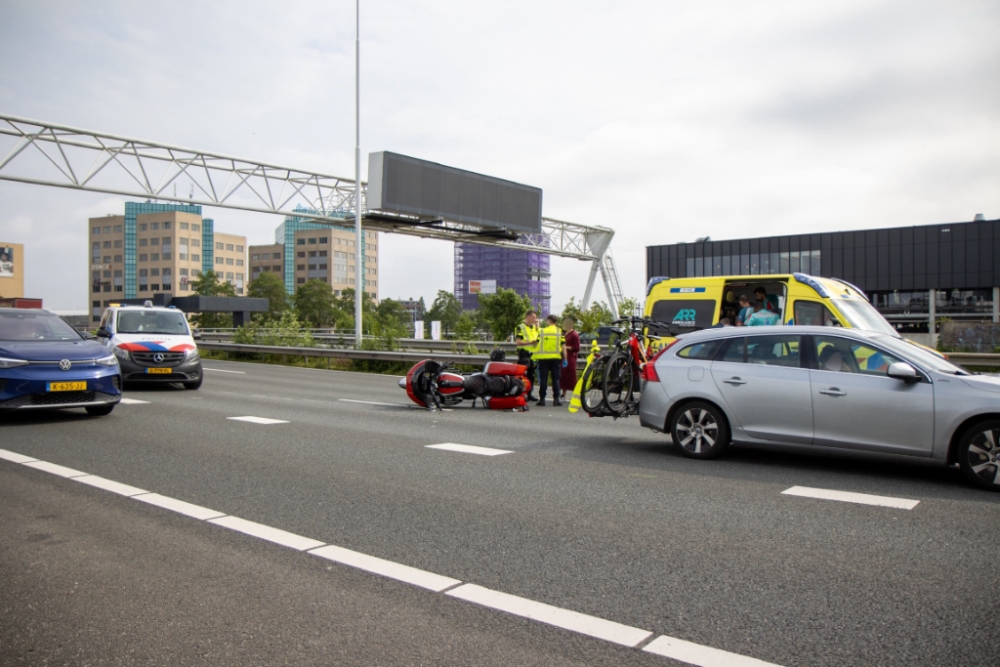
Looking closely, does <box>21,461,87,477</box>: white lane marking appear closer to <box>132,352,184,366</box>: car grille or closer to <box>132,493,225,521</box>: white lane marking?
<box>132,493,225,521</box>: white lane marking

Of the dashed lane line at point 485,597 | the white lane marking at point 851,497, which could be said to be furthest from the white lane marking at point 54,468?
the white lane marking at point 851,497

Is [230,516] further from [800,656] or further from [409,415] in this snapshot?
[409,415]

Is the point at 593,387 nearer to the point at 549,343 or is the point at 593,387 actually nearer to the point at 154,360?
the point at 549,343

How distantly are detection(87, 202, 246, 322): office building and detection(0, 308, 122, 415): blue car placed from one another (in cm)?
14660

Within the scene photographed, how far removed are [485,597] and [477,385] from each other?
945cm

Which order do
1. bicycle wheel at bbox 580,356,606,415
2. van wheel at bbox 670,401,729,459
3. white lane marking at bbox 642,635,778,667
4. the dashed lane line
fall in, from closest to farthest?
1. white lane marking at bbox 642,635,778,667
2. the dashed lane line
3. van wheel at bbox 670,401,729,459
4. bicycle wheel at bbox 580,356,606,415

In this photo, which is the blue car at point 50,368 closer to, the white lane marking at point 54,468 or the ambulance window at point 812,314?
the white lane marking at point 54,468

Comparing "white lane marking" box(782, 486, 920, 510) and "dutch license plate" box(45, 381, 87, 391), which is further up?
"dutch license plate" box(45, 381, 87, 391)

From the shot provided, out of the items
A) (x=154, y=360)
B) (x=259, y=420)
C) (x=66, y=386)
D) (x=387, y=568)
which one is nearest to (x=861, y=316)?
(x=259, y=420)

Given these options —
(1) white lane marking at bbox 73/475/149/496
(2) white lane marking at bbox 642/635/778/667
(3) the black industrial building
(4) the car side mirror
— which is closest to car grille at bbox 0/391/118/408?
(1) white lane marking at bbox 73/475/149/496

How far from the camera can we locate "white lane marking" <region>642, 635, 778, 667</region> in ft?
Answer: 11.2

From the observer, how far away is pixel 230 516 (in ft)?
19.5

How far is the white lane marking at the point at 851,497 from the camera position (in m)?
6.31

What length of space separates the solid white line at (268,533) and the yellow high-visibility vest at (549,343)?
9.11 metres
